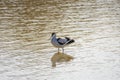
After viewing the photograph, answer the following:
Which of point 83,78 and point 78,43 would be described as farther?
point 78,43

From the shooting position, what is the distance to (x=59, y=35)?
515 inches

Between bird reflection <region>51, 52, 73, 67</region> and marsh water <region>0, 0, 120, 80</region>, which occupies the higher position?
marsh water <region>0, 0, 120, 80</region>

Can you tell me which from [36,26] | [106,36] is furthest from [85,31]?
[36,26]

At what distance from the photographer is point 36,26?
47.4 feet

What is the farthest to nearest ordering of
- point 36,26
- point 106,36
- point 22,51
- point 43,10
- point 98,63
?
point 43,10 → point 36,26 → point 106,36 → point 22,51 → point 98,63

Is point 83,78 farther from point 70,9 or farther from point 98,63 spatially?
point 70,9

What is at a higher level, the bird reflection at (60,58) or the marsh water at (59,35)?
the marsh water at (59,35)

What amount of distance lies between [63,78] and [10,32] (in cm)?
520

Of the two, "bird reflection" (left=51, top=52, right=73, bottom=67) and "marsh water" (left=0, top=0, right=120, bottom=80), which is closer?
"marsh water" (left=0, top=0, right=120, bottom=80)

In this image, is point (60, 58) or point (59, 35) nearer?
point (60, 58)

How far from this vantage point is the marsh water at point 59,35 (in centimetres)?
922

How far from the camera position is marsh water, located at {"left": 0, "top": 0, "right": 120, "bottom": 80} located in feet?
30.2

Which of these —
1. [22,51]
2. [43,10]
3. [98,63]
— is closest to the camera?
[98,63]

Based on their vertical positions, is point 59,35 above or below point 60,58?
above
